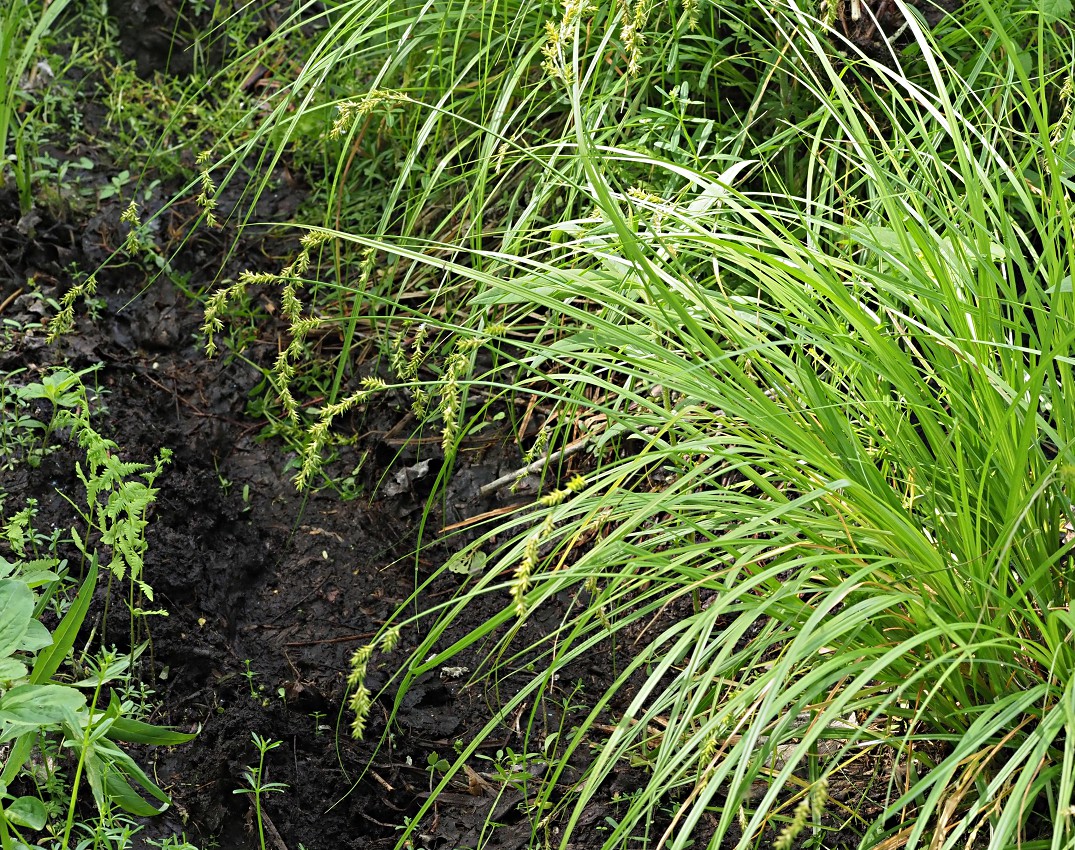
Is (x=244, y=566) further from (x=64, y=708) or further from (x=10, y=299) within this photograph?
(x=10, y=299)

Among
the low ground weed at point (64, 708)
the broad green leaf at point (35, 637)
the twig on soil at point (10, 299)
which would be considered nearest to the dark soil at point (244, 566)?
the twig on soil at point (10, 299)

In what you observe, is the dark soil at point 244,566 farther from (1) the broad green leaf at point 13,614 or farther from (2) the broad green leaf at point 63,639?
(1) the broad green leaf at point 13,614

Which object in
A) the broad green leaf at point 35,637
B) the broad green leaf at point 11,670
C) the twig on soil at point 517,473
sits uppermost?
the broad green leaf at point 11,670

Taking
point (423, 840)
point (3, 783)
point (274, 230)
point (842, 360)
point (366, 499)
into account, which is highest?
A: point (842, 360)

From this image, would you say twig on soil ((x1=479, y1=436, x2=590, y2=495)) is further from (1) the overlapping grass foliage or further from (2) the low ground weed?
(2) the low ground weed

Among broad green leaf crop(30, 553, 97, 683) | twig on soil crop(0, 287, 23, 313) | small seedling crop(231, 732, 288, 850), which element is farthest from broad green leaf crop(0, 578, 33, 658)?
twig on soil crop(0, 287, 23, 313)

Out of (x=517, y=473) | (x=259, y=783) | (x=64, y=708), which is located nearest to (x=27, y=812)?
(x=64, y=708)

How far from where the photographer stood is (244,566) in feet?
7.20

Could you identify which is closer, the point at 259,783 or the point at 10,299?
the point at 259,783

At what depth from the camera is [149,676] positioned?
1.88 meters

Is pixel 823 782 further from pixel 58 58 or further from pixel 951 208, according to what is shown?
pixel 58 58

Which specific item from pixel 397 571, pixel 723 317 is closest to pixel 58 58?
pixel 397 571

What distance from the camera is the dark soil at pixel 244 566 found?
69.8 inches

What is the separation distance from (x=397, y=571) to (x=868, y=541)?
113cm
